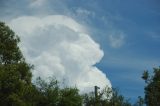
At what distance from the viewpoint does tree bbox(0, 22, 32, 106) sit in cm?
6019

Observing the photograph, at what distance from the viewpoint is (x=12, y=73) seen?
6059cm

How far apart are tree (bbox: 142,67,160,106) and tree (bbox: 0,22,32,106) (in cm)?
2098

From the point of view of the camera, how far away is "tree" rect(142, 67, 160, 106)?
72938 mm

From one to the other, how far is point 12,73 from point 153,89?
25.9 meters

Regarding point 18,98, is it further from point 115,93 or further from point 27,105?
point 115,93

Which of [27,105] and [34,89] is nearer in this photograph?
[27,105]

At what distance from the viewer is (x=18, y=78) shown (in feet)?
202

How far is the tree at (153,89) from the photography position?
239ft

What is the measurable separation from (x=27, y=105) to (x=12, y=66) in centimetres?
557

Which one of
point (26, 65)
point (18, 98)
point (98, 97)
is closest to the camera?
point (18, 98)

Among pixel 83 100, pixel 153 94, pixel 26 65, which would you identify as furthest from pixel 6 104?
pixel 153 94

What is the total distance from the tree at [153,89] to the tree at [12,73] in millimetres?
20981

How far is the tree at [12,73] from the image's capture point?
6019 cm

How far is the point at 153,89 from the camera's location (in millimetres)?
75375
